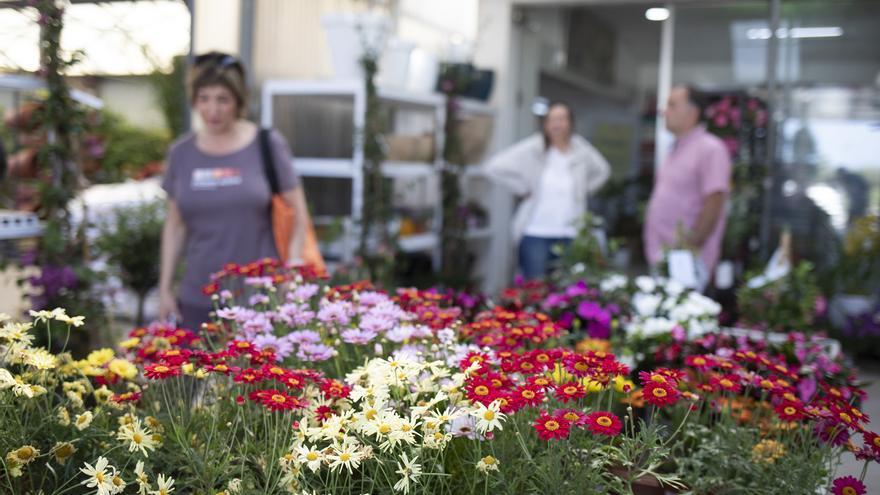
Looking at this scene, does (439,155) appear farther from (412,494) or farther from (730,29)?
(412,494)

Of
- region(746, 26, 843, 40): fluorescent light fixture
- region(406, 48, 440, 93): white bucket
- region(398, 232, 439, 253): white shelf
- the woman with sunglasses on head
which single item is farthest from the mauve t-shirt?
region(746, 26, 843, 40): fluorescent light fixture

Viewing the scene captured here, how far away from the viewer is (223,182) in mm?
3084

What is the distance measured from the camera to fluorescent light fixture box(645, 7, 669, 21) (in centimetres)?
694

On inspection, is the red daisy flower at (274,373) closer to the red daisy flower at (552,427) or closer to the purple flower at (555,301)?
the red daisy flower at (552,427)

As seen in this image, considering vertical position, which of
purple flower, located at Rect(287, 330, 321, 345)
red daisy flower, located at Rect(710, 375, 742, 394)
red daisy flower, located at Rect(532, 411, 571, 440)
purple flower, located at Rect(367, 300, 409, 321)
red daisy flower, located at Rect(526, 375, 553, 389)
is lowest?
red daisy flower, located at Rect(532, 411, 571, 440)

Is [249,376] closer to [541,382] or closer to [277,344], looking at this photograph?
[277,344]

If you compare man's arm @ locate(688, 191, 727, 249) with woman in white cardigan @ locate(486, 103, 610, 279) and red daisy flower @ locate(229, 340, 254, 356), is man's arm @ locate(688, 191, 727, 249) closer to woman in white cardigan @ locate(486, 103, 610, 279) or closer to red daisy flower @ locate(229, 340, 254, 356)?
woman in white cardigan @ locate(486, 103, 610, 279)

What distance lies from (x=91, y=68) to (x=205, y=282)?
192cm

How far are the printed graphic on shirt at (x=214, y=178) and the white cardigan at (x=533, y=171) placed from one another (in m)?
2.53

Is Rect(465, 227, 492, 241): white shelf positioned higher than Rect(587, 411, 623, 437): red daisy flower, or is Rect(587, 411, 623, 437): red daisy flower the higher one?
Rect(465, 227, 492, 241): white shelf

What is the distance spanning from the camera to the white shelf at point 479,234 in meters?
6.81

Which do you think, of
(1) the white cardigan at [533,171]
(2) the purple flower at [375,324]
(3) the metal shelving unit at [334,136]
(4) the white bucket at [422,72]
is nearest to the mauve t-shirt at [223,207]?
(2) the purple flower at [375,324]

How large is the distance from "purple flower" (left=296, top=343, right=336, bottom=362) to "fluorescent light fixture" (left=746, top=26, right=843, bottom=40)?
5.95 meters

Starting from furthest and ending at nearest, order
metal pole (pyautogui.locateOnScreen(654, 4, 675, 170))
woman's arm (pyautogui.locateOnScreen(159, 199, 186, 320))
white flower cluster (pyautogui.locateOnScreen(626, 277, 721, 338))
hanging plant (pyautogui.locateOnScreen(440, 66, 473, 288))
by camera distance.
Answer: metal pole (pyautogui.locateOnScreen(654, 4, 675, 170)), hanging plant (pyautogui.locateOnScreen(440, 66, 473, 288)), woman's arm (pyautogui.locateOnScreen(159, 199, 186, 320)), white flower cluster (pyautogui.locateOnScreen(626, 277, 721, 338))
